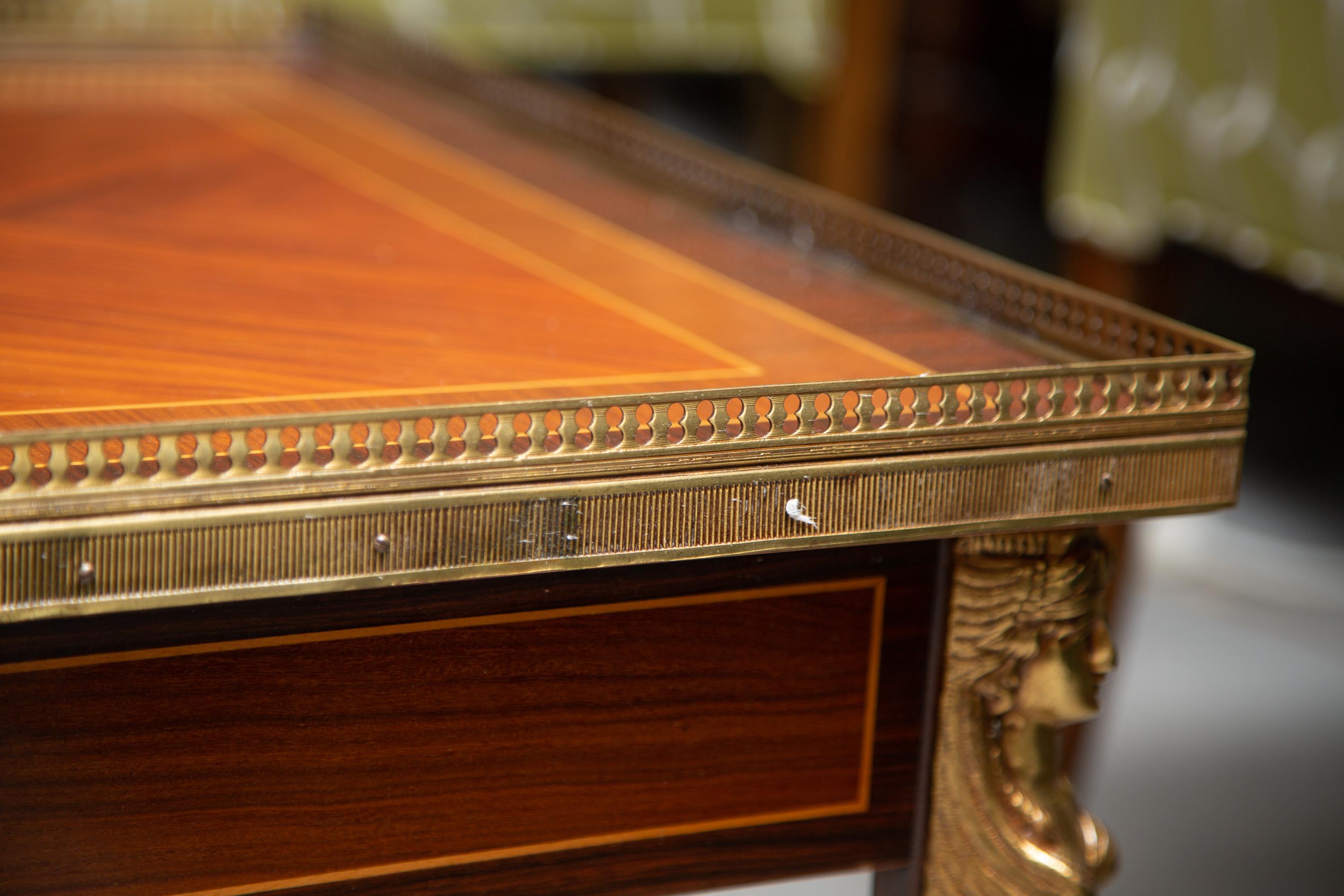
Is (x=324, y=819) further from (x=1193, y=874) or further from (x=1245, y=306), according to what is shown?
(x=1245, y=306)

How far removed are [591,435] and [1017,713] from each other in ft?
1.35

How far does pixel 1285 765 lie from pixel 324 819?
6.10 ft

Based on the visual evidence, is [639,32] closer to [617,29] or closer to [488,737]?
[617,29]

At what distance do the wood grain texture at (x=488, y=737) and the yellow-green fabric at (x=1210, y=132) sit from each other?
1365mm

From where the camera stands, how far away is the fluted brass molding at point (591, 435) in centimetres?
79

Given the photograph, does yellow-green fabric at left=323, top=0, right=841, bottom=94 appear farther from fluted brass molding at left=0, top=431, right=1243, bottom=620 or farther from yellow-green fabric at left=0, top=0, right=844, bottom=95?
fluted brass molding at left=0, top=431, right=1243, bottom=620

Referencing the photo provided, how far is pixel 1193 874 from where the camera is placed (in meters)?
2.11

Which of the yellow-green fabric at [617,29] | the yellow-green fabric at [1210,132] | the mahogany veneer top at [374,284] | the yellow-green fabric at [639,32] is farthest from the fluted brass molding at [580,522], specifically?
the yellow-green fabric at [639,32]

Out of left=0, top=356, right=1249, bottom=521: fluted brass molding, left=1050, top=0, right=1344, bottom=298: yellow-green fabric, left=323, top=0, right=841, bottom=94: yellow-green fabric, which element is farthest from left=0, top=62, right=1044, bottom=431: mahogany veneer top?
left=323, top=0, right=841, bottom=94: yellow-green fabric

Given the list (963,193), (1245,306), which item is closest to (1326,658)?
(1245,306)

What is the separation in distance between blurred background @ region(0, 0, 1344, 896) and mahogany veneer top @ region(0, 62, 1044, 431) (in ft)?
1.59

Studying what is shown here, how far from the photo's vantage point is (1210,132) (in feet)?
7.75

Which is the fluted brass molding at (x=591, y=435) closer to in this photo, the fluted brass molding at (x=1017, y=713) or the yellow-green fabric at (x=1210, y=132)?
the fluted brass molding at (x=1017, y=713)

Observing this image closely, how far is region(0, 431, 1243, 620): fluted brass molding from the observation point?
791 millimetres
